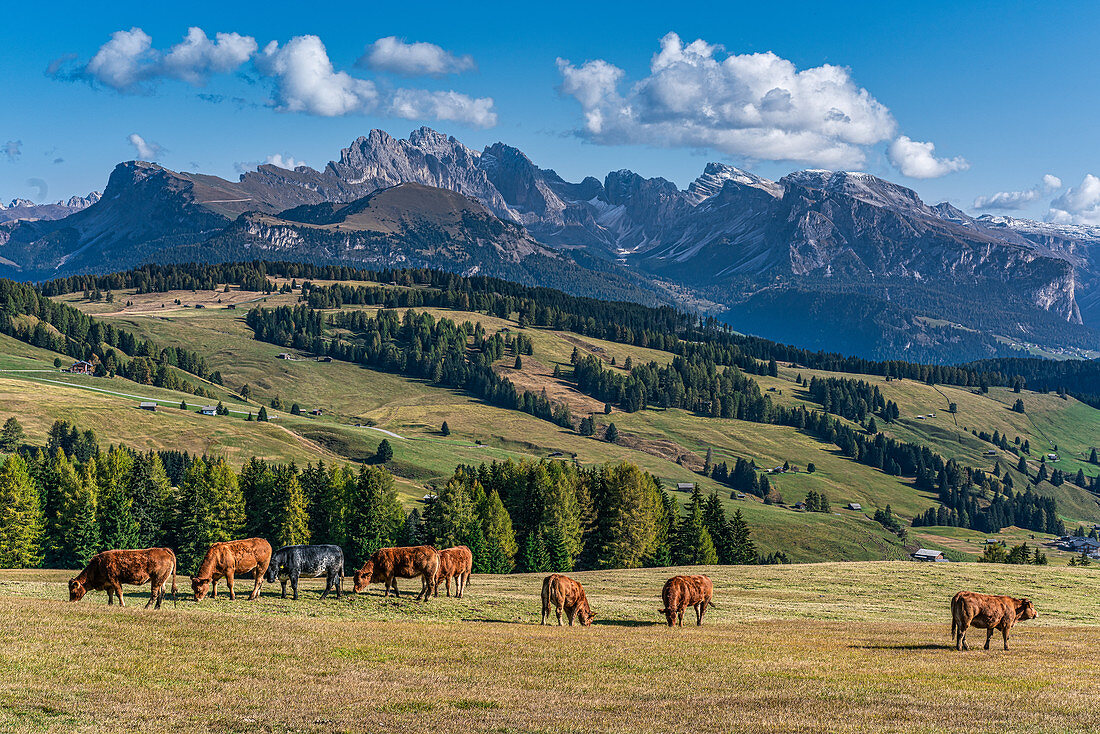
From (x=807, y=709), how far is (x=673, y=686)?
4.76 m

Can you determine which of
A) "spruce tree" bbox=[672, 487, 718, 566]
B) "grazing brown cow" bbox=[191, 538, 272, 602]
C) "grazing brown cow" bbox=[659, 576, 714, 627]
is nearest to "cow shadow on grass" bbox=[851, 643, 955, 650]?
"grazing brown cow" bbox=[659, 576, 714, 627]

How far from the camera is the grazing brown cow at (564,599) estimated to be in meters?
43.4

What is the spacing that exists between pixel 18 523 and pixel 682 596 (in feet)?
303

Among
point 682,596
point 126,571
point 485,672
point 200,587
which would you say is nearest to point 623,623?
point 682,596

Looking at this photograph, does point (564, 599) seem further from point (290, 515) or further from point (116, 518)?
point (116, 518)

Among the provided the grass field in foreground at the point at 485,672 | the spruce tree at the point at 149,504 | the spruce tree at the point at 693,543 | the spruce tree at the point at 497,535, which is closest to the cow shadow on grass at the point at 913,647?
the grass field in foreground at the point at 485,672

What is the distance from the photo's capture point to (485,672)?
1151 inches

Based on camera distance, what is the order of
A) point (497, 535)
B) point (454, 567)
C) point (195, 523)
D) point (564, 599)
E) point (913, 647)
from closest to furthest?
point (913, 647) < point (564, 599) < point (454, 567) < point (195, 523) < point (497, 535)

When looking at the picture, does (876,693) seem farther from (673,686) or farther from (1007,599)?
(1007,599)

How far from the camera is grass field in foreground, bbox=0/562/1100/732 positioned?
76.2 ft

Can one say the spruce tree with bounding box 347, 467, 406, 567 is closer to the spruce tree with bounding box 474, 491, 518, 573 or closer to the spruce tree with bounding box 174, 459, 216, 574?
the spruce tree with bounding box 474, 491, 518, 573

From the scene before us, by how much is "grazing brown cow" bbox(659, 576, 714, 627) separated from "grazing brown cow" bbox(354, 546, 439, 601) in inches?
517

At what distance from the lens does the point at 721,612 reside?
52.9m

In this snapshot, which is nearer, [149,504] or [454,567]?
[454,567]
